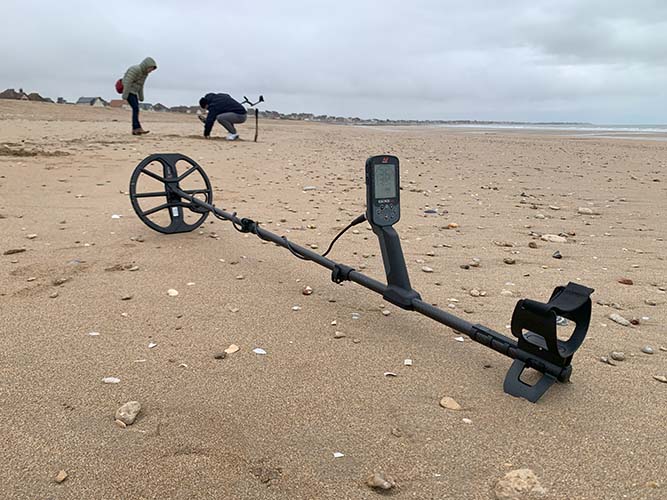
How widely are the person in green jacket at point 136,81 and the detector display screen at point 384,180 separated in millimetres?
10984

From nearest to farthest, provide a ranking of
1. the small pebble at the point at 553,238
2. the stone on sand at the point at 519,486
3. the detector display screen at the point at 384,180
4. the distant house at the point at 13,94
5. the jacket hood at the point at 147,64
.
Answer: the stone on sand at the point at 519,486, the detector display screen at the point at 384,180, the small pebble at the point at 553,238, the jacket hood at the point at 147,64, the distant house at the point at 13,94

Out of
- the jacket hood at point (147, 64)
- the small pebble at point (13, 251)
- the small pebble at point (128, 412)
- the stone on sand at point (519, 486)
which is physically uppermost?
the jacket hood at point (147, 64)

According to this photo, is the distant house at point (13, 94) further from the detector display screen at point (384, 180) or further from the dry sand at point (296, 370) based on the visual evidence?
the detector display screen at point (384, 180)

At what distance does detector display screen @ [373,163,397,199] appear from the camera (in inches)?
94.7

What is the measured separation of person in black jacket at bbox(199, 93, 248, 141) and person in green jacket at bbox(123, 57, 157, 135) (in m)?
1.47

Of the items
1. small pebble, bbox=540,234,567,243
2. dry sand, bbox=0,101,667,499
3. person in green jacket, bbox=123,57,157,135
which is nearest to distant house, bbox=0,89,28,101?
person in green jacket, bbox=123,57,157,135

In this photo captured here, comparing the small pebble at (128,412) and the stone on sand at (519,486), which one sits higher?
the small pebble at (128,412)

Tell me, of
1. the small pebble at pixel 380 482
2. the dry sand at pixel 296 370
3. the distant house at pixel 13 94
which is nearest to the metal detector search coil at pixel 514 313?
the dry sand at pixel 296 370

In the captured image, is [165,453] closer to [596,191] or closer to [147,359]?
[147,359]

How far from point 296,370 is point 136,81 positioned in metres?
11.7

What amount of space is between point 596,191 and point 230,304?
6.11 metres

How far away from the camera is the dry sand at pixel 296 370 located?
5.20ft

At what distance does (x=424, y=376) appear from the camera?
2.16m

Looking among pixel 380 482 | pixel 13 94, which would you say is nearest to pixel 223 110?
pixel 380 482
